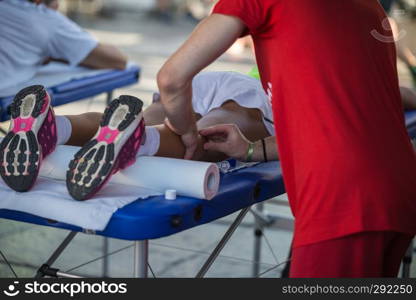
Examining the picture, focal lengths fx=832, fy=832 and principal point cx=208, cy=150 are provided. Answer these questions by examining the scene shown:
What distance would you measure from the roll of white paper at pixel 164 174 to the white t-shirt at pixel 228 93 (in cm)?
57

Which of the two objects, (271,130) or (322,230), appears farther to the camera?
(271,130)

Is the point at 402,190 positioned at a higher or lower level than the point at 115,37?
higher

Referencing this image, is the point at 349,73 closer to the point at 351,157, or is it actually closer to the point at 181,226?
the point at 351,157

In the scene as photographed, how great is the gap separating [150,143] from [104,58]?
67.9 inches

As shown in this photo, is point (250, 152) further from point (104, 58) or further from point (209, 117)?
point (104, 58)

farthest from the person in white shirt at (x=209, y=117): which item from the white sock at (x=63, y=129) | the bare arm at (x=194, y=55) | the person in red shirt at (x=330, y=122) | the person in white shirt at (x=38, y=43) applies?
the person in white shirt at (x=38, y=43)

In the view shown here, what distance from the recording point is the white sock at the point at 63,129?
6.68ft

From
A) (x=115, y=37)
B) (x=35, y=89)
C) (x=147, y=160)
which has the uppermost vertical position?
(x=35, y=89)

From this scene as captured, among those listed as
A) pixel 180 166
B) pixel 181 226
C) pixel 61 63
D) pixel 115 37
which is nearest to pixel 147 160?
pixel 180 166

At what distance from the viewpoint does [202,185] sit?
5.64 feet

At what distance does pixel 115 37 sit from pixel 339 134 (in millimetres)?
8123

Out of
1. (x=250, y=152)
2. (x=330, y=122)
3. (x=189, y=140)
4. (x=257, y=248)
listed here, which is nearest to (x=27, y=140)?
(x=189, y=140)

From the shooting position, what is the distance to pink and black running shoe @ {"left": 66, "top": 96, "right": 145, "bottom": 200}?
169 centimetres

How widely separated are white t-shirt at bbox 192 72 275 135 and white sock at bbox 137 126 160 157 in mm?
441
